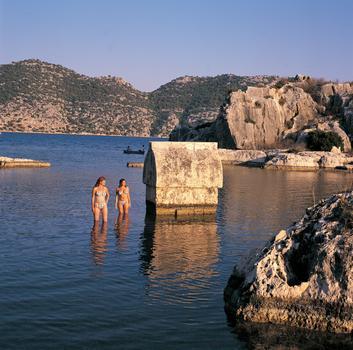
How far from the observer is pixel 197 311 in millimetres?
9586

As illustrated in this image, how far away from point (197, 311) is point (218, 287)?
1468 mm

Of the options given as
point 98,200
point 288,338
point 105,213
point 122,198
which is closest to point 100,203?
point 98,200

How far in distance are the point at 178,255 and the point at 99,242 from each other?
231 cm

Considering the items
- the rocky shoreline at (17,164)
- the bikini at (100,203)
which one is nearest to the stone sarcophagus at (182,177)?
the bikini at (100,203)

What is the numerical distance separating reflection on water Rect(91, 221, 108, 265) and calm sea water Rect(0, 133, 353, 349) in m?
0.02

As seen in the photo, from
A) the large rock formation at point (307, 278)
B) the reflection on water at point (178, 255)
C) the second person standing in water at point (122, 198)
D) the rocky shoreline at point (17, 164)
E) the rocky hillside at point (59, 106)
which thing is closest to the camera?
the large rock formation at point (307, 278)

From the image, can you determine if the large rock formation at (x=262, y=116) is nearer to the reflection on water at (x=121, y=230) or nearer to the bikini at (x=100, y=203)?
the reflection on water at (x=121, y=230)

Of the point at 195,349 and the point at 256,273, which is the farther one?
the point at 256,273

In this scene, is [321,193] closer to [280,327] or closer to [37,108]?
[280,327]

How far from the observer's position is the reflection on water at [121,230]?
14.8m

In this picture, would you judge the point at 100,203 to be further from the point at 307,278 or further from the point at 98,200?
the point at 307,278

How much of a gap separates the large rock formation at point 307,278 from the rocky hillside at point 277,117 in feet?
186

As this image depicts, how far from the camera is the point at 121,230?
16.9 meters

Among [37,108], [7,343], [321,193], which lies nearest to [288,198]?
[321,193]
